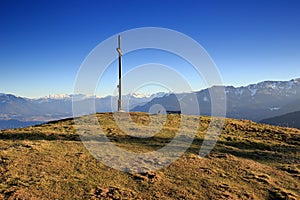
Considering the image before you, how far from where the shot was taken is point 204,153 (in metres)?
19.9

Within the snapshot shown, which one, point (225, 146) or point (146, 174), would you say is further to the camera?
point (225, 146)

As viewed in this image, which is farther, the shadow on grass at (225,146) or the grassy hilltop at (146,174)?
the shadow on grass at (225,146)

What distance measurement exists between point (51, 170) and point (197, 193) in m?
8.10

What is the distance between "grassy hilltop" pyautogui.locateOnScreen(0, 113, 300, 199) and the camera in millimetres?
12416

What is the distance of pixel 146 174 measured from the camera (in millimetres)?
14758

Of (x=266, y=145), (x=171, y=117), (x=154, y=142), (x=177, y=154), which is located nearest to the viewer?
(x=177, y=154)

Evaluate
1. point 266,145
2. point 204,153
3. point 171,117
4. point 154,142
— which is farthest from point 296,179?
point 171,117

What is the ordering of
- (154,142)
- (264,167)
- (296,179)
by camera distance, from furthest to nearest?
(154,142) → (264,167) → (296,179)

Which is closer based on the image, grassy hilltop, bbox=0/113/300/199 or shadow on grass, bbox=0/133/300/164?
grassy hilltop, bbox=0/113/300/199

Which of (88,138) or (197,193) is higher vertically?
(88,138)

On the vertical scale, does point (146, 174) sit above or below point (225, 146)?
below

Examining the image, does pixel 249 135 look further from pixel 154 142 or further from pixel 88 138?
pixel 88 138

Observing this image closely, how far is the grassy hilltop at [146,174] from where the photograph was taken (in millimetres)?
12416

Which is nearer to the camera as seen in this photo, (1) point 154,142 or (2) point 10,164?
(2) point 10,164
